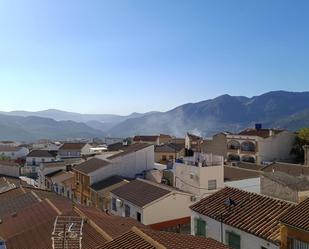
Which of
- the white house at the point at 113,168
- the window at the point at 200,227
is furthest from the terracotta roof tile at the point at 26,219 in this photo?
the white house at the point at 113,168

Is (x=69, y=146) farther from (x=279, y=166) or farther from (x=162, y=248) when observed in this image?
(x=162, y=248)

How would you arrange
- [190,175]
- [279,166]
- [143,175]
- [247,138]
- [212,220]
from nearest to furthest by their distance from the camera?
[212,220] → [190,175] → [143,175] → [279,166] → [247,138]

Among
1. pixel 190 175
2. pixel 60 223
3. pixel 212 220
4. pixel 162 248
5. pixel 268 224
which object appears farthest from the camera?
pixel 190 175

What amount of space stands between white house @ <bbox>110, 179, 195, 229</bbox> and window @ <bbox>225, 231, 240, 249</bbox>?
29.6 ft

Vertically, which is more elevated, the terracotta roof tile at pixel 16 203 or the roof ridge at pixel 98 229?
the roof ridge at pixel 98 229

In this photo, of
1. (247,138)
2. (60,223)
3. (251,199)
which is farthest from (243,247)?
(247,138)

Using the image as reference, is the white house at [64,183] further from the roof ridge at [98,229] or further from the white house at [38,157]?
the white house at [38,157]

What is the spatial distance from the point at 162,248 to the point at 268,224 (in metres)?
9.26

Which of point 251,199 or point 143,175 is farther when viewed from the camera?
point 143,175

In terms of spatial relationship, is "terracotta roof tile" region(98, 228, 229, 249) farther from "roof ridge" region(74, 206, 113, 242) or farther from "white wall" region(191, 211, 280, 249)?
"white wall" region(191, 211, 280, 249)

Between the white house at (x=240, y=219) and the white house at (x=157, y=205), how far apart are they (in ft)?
20.3

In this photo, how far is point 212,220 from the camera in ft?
74.3

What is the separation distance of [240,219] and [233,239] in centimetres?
106

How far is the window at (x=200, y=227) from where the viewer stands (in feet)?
76.4
